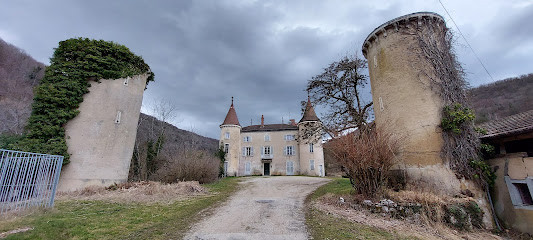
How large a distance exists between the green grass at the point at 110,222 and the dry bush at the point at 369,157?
221 inches

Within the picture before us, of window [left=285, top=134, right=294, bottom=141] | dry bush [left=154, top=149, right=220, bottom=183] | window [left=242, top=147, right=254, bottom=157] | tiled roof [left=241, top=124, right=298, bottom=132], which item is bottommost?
dry bush [left=154, top=149, right=220, bottom=183]

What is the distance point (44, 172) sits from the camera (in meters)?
7.77

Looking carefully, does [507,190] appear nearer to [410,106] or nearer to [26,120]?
[410,106]

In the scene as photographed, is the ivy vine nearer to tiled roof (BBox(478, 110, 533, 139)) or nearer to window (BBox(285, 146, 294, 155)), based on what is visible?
tiled roof (BBox(478, 110, 533, 139))

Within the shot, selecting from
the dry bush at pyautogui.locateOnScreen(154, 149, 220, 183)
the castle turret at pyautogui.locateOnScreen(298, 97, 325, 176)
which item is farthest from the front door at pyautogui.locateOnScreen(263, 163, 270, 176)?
the dry bush at pyautogui.locateOnScreen(154, 149, 220, 183)

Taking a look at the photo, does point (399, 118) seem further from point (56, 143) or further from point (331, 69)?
point (56, 143)

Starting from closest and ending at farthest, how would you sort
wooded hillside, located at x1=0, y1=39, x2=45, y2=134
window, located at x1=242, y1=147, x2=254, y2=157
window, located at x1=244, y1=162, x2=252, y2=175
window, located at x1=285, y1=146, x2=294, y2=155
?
wooded hillside, located at x1=0, y1=39, x2=45, y2=134, window, located at x1=285, y1=146, x2=294, y2=155, window, located at x1=244, y1=162, x2=252, y2=175, window, located at x1=242, y1=147, x2=254, y2=157

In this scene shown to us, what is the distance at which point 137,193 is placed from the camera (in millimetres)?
10281

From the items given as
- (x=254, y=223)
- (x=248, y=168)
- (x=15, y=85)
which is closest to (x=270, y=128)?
(x=248, y=168)

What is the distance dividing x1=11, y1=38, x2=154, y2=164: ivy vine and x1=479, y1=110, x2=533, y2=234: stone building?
1893 cm

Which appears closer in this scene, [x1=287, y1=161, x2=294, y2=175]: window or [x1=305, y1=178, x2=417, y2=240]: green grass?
[x1=305, y1=178, x2=417, y2=240]: green grass

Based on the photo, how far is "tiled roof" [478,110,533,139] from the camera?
23.4ft

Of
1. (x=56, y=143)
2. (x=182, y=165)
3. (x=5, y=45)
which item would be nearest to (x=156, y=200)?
(x=182, y=165)

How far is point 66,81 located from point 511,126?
66.7 ft
